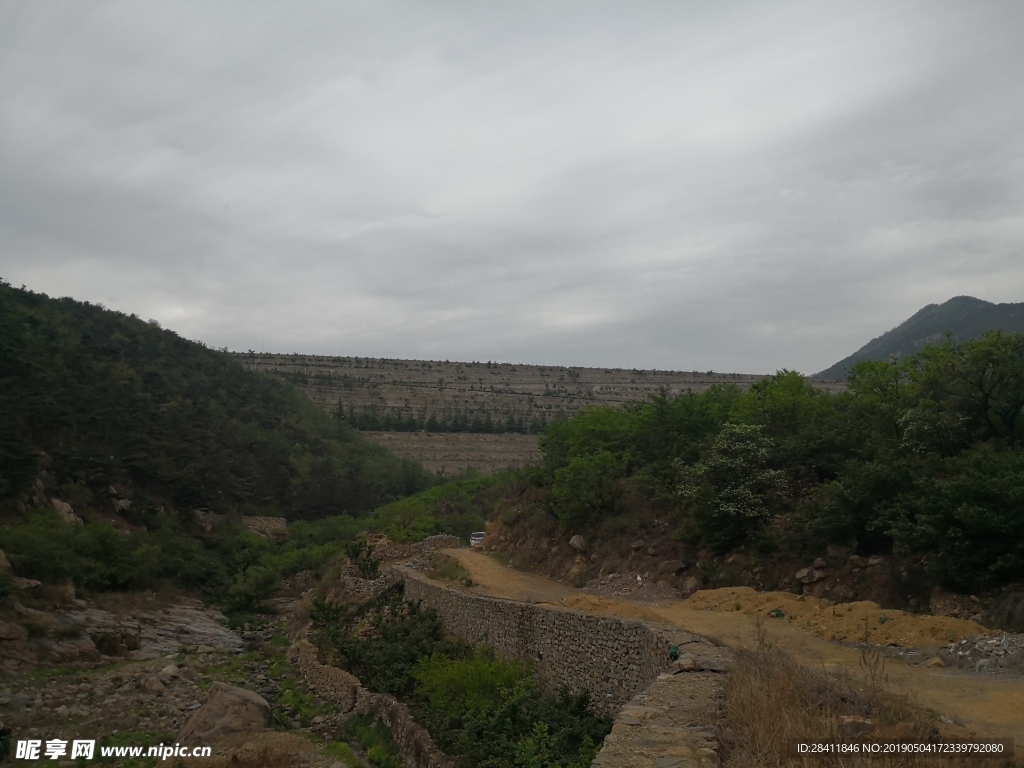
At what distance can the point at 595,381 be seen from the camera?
292 feet

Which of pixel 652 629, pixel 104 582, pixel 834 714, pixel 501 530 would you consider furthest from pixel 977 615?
pixel 104 582

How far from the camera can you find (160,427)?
146ft

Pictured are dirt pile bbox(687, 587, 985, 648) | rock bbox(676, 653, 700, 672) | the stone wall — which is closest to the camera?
rock bbox(676, 653, 700, 672)

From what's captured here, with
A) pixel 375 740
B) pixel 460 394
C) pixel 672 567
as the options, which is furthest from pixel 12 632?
pixel 460 394

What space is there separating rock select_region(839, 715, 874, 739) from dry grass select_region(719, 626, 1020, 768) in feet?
0.15

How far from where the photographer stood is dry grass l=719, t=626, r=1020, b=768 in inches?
213

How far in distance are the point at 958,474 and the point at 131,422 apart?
4186 cm

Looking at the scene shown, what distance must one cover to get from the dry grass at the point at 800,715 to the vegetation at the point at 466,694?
3.39 metres

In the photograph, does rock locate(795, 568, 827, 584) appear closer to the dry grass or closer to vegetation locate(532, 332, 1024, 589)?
vegetation locate(532, 332, 1024, 589)

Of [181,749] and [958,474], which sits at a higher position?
[958,474]

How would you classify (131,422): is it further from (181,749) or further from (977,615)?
(977,615)

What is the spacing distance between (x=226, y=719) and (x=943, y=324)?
112918mm

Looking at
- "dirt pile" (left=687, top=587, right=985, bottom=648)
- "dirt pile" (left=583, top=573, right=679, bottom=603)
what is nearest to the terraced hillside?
"dirt pile" (left=583, top=573, right=679, bottom=603)

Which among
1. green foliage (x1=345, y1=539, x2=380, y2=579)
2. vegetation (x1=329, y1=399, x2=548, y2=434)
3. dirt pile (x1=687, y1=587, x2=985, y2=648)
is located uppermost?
vegetation (x1=329, y1=399, x2=548, y2=434)
